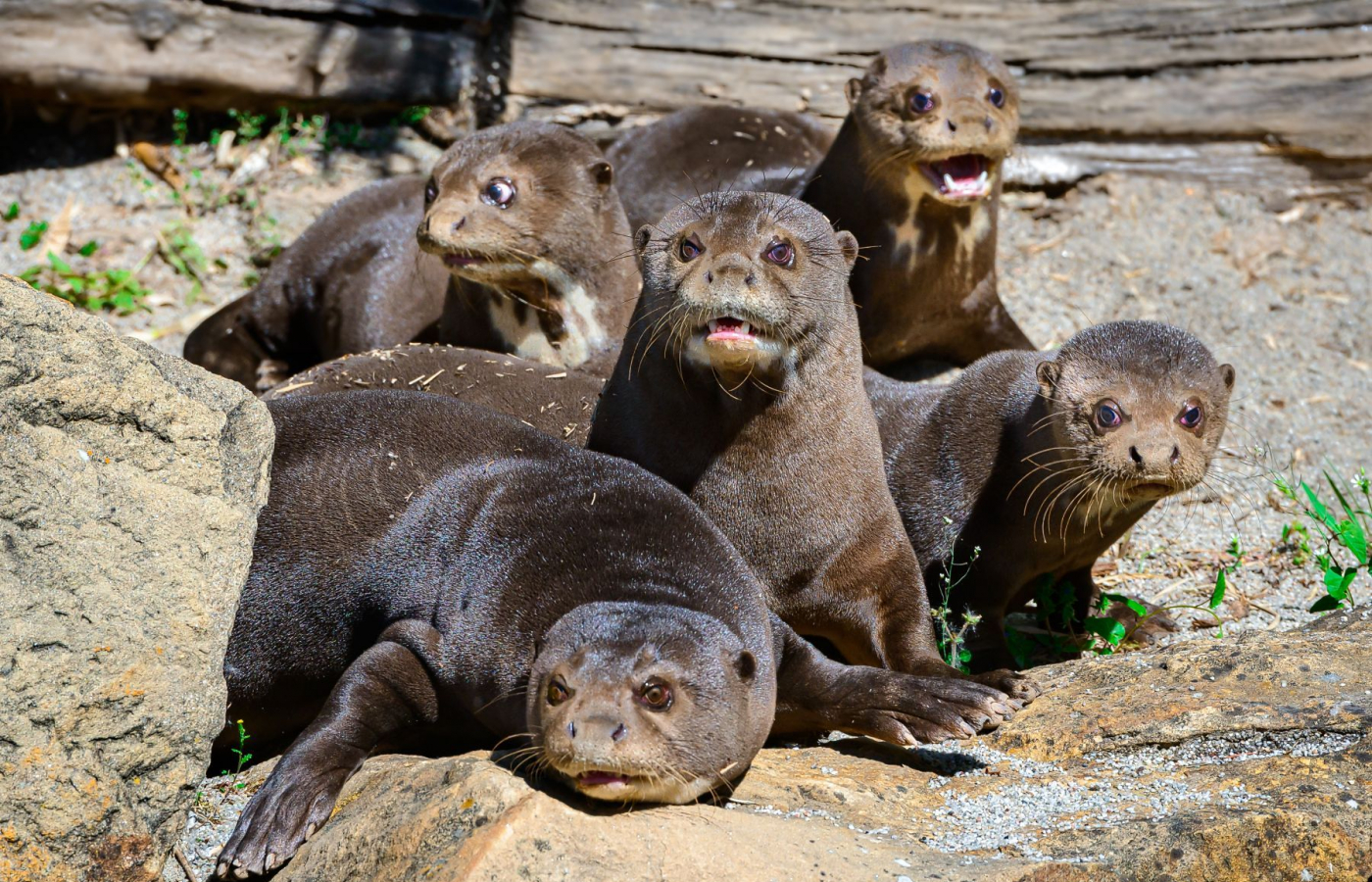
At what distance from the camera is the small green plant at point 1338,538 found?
17.2 ft

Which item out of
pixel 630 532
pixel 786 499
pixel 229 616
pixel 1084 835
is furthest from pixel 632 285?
pixel 1084 835

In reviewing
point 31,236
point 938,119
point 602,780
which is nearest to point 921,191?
point 938,119

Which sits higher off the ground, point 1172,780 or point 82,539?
point 82,539

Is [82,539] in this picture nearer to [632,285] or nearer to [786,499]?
[786,499]

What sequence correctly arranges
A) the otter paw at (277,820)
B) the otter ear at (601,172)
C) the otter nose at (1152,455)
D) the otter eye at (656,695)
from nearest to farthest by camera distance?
the otter eye at (656,695) < the otter paw at (277,820) < the otter nose at (1152,455) < the otter ear at (601,172)

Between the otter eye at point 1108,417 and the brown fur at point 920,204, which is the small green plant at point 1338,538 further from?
the brown fur at point 920,204

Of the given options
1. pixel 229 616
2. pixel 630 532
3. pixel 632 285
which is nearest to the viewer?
pixel 229 616

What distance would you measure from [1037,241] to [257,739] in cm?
539

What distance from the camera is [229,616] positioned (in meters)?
3.95

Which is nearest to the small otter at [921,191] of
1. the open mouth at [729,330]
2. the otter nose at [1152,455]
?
the otter nose at [1152,455]

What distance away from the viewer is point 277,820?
12.4 feet

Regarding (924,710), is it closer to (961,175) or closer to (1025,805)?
(1025,805)

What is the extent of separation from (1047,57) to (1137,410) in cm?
388

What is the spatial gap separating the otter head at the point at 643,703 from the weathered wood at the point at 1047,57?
534 centimetres
